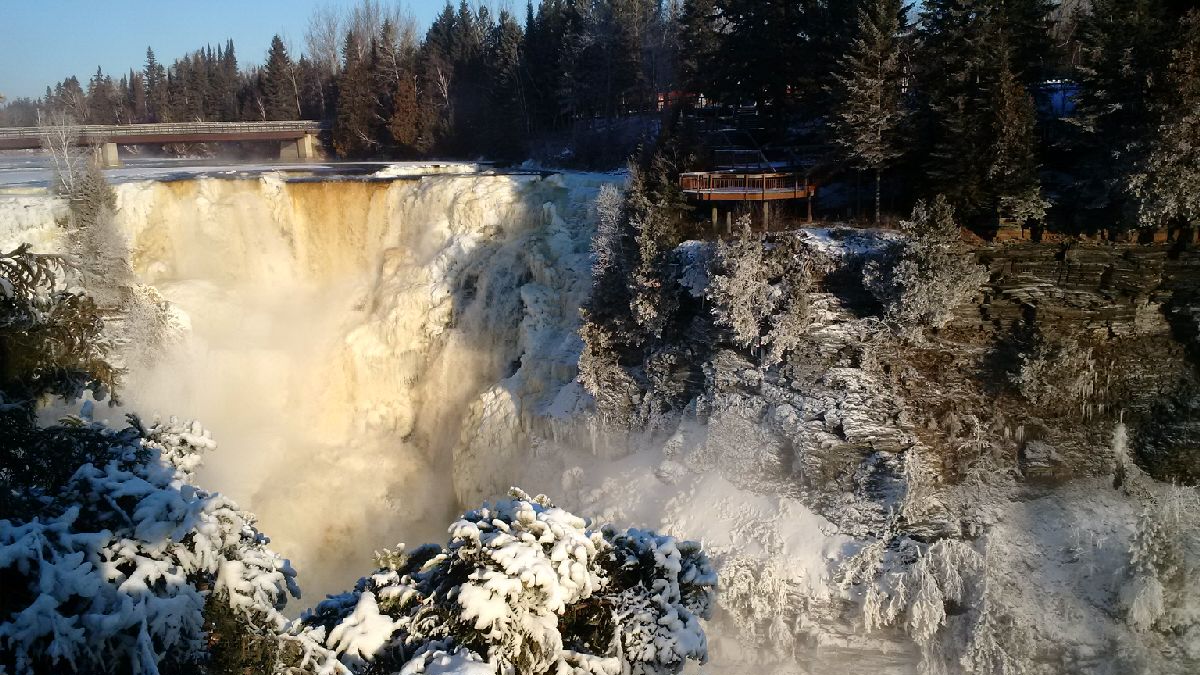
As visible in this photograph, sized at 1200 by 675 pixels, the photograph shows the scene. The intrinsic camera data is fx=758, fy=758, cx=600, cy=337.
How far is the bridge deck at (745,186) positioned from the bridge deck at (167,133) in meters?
29.4

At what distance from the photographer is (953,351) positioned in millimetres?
15219

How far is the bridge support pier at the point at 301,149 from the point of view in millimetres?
44209

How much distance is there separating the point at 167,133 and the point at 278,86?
1971cm

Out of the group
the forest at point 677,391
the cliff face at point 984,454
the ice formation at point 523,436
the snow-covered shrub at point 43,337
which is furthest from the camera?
the ice formation at point 523,436

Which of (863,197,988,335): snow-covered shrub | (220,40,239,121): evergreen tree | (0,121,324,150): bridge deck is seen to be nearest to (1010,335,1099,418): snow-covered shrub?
(863,197,988,335): snow-covered shrub

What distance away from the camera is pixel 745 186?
1908 centimetres

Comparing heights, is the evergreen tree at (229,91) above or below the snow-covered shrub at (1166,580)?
above

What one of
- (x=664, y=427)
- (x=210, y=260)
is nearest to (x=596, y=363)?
(x=664, y=427)

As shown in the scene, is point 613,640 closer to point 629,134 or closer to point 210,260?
point 210,260

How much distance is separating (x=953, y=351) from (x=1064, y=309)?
2183 mm

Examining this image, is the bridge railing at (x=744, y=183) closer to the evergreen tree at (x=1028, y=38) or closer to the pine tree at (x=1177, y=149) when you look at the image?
the evergreen tree at (x=1028, y=38)

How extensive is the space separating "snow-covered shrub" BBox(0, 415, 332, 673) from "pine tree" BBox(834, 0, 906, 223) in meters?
15.4

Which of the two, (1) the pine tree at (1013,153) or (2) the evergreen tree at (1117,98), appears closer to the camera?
(2) the evergreen tree at (1117,98)

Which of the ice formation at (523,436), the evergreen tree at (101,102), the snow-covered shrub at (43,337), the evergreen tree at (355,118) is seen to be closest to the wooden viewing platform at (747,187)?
the ice formation at (523,436)
